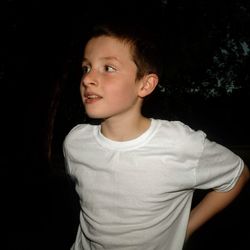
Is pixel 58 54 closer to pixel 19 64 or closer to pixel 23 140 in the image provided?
pixel 19 64

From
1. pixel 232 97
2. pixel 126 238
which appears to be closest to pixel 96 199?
pixel 126 238

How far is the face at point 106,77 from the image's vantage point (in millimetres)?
1902

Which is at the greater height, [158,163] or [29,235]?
[158,163]

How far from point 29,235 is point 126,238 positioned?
3.50m

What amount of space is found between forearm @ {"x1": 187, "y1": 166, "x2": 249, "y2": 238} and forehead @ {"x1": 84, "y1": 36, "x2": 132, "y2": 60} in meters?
1.16

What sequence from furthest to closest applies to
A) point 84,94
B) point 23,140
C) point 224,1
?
point 224,1
point 23,140
point 84,94

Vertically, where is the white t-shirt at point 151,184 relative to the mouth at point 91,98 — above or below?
below

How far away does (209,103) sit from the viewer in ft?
79.3

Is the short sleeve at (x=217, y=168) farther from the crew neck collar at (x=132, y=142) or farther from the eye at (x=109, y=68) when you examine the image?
the eye at (x=109, y=68)

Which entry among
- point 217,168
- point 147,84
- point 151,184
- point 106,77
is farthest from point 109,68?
Answer: point 217,168

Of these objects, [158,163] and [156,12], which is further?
[156,12]

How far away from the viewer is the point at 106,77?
6.25 feet

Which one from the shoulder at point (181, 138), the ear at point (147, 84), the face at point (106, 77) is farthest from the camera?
the ear at point (147, 84)

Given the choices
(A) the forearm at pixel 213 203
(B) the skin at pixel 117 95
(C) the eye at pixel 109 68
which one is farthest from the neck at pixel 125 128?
(A) the forearm at pixel 213 203
